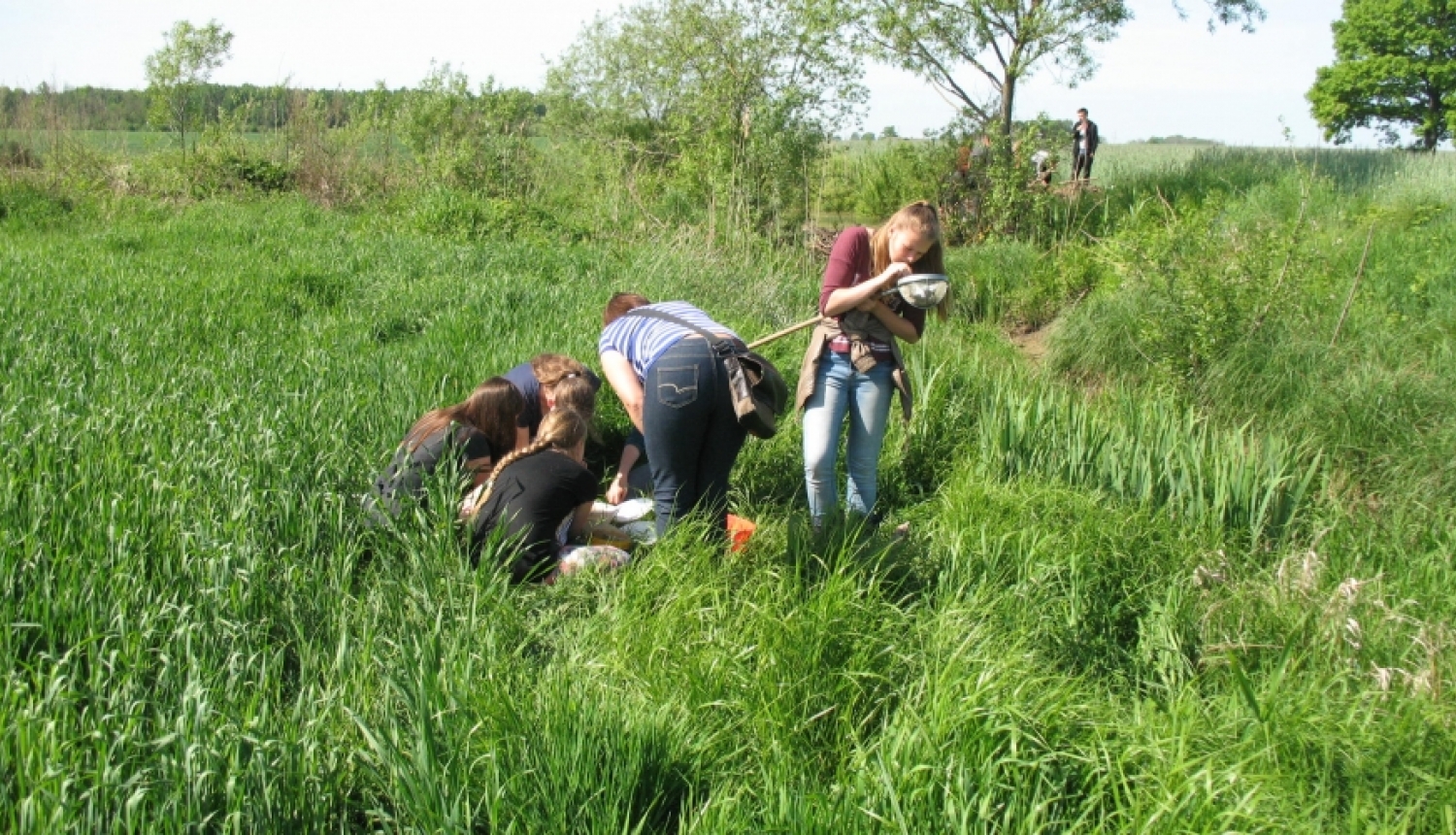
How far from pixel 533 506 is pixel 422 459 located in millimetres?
525

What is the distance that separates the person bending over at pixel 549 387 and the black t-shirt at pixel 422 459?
0.72ft

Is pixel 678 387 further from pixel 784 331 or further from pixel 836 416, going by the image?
pixel 784 331

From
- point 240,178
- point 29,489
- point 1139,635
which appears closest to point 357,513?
point 29,489

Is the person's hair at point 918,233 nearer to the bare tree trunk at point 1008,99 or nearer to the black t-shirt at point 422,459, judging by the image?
the black t-shirt at point 422,459

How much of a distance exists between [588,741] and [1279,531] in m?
3.50

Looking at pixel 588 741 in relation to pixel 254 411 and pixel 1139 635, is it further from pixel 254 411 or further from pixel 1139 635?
pixel 254 411

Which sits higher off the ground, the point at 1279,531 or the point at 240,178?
the point at 240,178

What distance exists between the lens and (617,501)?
4.56 meters

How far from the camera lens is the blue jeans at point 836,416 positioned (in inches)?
156

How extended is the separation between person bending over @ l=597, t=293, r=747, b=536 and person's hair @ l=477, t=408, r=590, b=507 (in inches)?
8.3

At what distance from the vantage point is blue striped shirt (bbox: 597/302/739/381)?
365 centimetres

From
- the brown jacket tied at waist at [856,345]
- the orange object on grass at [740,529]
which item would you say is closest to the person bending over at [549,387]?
the orange object on grass at [740,529]

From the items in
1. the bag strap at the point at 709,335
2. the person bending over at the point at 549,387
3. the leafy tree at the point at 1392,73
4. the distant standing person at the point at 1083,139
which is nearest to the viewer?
the bag strap at the point at 709,335

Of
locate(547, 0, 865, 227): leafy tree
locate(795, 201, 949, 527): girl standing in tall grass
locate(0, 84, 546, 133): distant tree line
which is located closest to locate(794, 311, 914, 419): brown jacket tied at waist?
locate(795, 201, 949, 527): girl standing in tall grass
